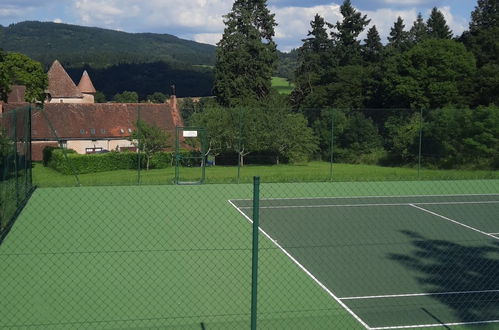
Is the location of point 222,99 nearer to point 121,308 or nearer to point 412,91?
point 412,91

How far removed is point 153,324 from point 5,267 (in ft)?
11.6

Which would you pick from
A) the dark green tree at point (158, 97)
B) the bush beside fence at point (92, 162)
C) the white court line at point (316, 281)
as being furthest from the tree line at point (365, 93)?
the dark green tree at point (158, 97)

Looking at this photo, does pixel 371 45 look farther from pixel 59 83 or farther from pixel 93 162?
pixel 93 162

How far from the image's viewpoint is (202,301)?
8070 millimetres

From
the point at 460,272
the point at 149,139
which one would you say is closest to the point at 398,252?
the point at 460,272

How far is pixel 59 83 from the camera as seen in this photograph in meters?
76.8

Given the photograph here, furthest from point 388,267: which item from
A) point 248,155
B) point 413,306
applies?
point 248,155

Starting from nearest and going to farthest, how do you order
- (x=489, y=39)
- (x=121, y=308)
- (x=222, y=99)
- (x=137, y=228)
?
1. (x=121, y=308)
2. (x=137, y=228)
3. (x=489, y=39)
4. (x=222, y=99)

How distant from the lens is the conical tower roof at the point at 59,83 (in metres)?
75.9

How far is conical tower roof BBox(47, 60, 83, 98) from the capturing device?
75875 millimetres

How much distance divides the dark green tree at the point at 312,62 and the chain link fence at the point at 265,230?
38.9 metres

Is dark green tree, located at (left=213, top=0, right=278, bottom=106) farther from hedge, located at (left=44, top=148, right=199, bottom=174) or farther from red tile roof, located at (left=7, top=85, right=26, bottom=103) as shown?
hedge, located at (left=44, top=148, right=199, bottom=174)

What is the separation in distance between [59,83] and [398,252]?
72.3 metres

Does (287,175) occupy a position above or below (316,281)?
above
